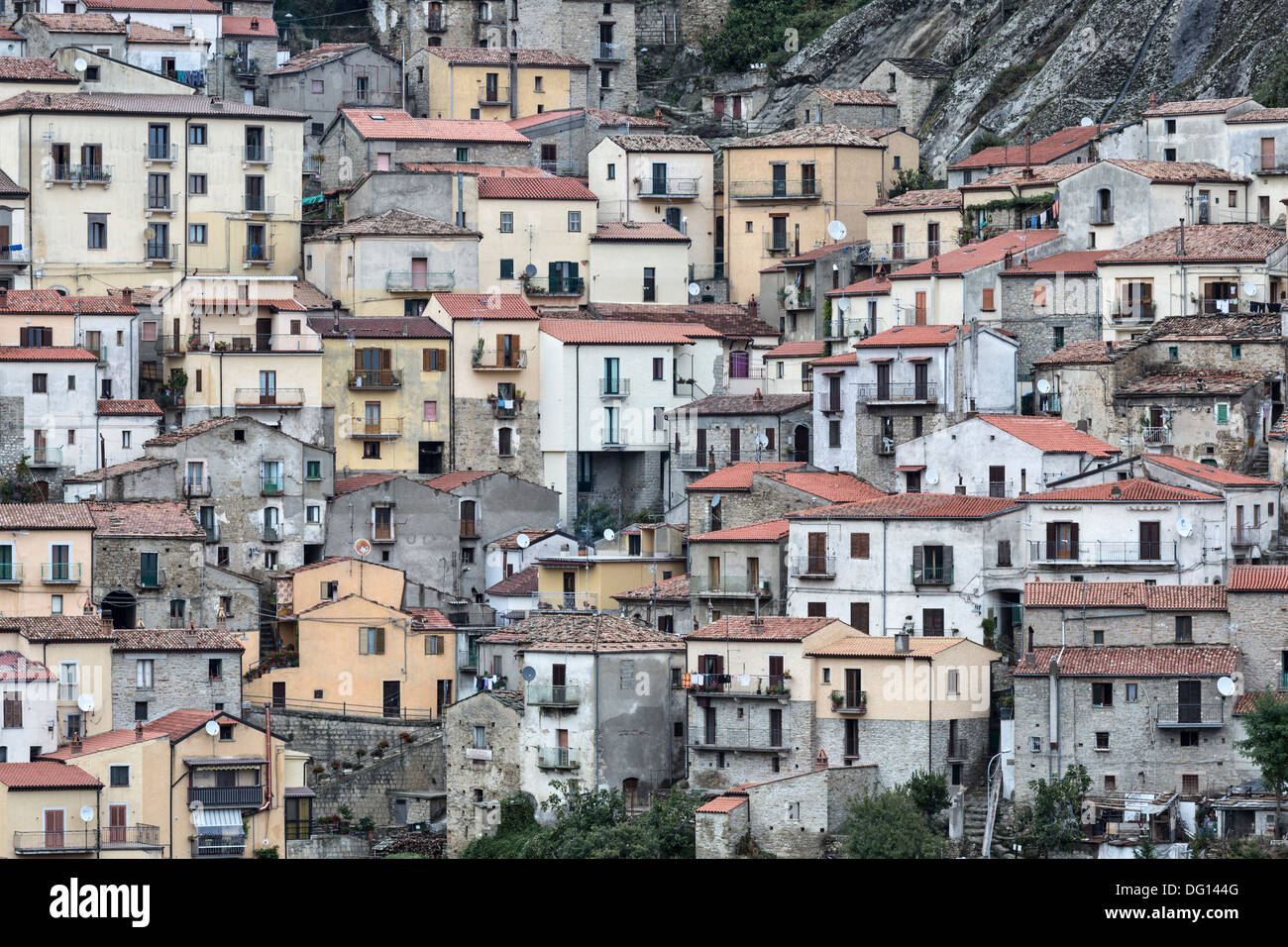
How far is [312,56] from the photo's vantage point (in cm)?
8025

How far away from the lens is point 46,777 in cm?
4728

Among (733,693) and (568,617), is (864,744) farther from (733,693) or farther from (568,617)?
(568,617)

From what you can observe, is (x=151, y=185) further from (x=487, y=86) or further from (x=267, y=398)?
(x=487, y=86)

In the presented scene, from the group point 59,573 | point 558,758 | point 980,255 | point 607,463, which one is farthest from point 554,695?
point 980,255

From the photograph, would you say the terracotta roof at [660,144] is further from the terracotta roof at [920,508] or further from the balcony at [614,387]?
the terracotta roof at [920,508]

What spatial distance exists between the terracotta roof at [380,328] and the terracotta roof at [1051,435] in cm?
1553

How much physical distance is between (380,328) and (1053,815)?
25.8 m

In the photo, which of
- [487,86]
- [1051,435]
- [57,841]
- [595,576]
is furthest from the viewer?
[487,86]

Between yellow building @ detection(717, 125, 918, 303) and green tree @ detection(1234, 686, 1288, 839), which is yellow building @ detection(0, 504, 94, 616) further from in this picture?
yellow building @ detection(717, 125, 918, 303)

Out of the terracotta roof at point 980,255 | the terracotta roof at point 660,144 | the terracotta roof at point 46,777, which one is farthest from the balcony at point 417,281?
the terracotta roof at point 46,777
